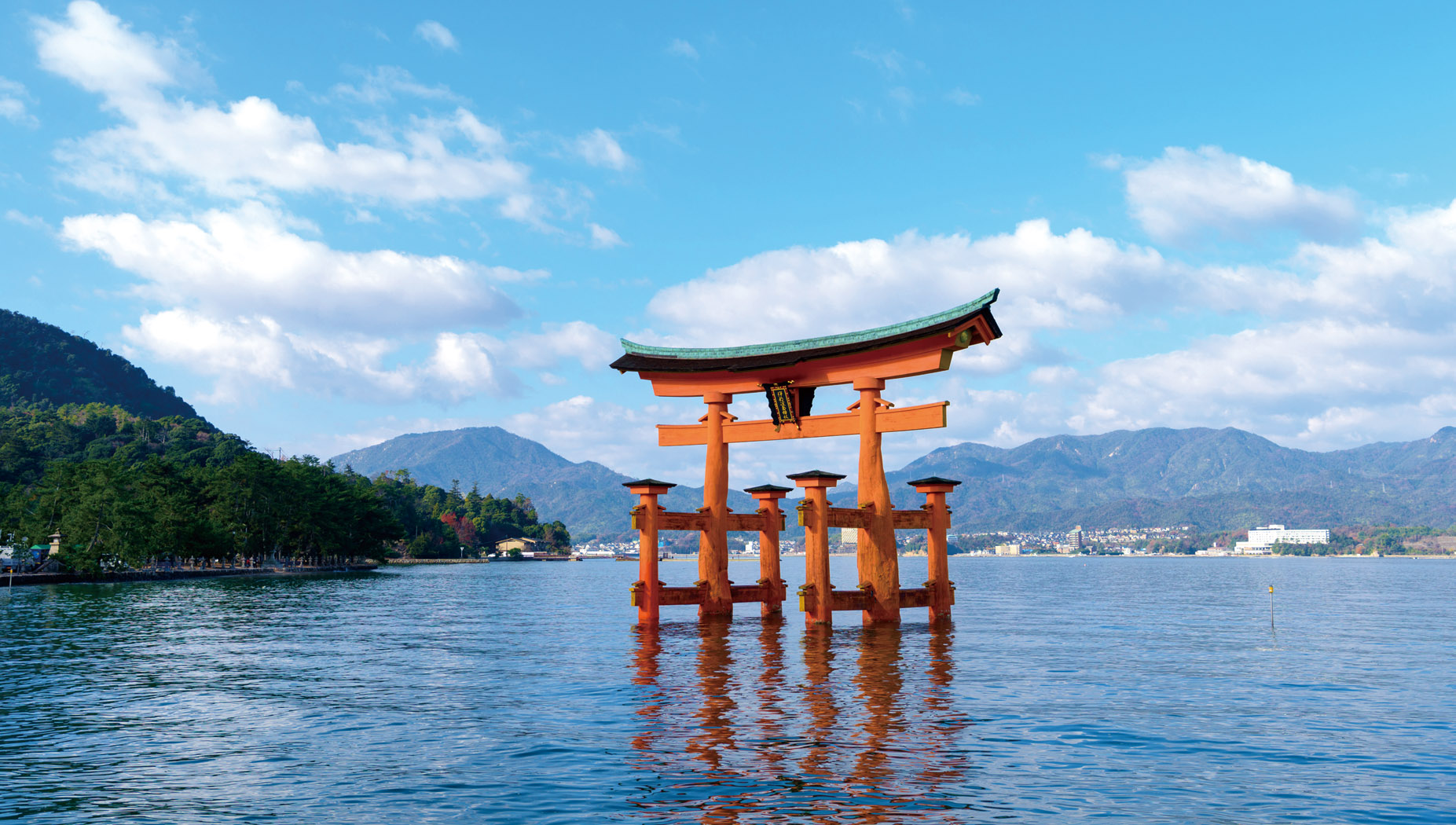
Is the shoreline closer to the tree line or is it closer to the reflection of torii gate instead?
the tree line

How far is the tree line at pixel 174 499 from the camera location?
69125mm

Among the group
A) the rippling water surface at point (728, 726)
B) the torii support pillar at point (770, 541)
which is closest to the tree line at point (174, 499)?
the rippling water surface at point (728, 726)

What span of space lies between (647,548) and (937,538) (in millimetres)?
9527

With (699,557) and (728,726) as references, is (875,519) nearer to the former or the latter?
(699,557)

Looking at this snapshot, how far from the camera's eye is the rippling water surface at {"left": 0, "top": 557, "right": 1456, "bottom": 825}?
10.6m

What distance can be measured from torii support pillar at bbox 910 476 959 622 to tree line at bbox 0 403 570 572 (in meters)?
61.2

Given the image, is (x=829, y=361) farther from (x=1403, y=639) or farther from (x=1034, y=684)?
(x=1403, y=639)

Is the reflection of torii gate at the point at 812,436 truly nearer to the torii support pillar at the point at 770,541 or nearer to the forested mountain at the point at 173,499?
the torii support pillar at the point at 770,541

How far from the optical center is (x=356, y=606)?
166 feet

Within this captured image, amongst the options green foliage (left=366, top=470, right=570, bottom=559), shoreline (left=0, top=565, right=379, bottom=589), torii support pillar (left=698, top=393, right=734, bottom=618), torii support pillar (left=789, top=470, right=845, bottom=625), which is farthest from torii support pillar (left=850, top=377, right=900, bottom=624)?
green foliage (left=366, top=470, right=570, bottom=559)

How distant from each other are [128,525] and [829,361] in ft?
198

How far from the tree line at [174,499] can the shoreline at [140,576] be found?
122cm

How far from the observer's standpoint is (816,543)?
28.8m

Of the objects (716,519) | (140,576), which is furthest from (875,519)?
(140,576)
